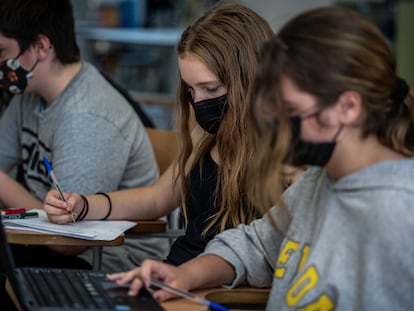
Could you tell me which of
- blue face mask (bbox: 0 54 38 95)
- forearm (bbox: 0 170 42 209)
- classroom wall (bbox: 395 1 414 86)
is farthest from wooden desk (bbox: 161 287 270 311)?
classroom wall (bbox: 395 1 414 86)

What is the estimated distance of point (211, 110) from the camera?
1.96 meters

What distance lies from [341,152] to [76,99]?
1.24 m

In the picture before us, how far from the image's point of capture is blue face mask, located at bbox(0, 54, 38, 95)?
8.36ft

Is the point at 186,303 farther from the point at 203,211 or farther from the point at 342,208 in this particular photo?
the point at 203,211

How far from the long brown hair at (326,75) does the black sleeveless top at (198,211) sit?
572 mm

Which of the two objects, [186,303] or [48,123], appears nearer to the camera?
[186,303]

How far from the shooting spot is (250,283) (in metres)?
1.74

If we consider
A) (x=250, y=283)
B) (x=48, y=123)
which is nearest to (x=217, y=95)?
(x=250, y=283)

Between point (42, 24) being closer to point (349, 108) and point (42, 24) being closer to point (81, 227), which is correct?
point (81, 227)

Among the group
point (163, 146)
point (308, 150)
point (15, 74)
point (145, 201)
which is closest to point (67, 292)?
point (308, 150)

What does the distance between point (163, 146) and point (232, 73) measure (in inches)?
36.7

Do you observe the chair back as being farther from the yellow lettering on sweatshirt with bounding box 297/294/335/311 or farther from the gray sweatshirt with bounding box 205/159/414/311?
the yellow lettering on sweatshirt with bounding box 297/294/335/311

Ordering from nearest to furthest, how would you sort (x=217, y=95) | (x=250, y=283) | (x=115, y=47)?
1. (x=250, y=283)
2. (x=217, y=95)
3. (x=115, y=47)

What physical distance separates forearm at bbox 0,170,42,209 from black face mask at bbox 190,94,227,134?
2.20 feet
